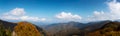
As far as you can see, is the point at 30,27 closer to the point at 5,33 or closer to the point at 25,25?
the point at 25,25

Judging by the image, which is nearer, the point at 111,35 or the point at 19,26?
the point at 19,26

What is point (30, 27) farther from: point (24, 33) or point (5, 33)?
point (5, 33)

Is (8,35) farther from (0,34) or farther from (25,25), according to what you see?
(25,25)

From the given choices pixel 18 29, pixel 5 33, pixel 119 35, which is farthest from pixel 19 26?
pixel 119 35

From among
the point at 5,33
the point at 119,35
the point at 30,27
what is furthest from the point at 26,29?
the point at 119,35

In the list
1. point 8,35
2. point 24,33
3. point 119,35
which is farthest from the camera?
point 119,35

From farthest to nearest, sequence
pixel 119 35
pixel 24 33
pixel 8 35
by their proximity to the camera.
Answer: pixel 119 35, pixel 24 33, pixel 8 35

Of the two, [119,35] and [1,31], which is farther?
[119,35]
